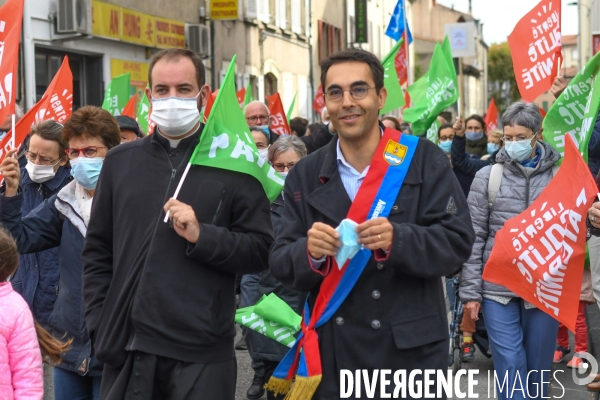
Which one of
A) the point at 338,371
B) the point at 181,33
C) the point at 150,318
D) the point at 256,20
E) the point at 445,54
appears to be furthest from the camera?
the point at 256,20

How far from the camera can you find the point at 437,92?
1241 cm

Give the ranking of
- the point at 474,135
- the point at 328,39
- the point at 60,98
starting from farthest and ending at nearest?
the point at 328,39
the point at 474,135
the point at 60,98

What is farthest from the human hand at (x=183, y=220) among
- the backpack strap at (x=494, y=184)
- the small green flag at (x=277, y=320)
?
the backpack strap at (x=494, y=184)

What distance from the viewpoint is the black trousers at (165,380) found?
12.8 feet

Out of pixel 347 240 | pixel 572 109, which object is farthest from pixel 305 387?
pixel 572 109

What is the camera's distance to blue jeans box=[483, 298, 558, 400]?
5.98 m

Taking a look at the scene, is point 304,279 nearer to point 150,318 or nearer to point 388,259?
point 388,259

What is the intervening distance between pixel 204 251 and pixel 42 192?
257 cm

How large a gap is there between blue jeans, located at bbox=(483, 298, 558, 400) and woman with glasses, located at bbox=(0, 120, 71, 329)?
2.52 meters

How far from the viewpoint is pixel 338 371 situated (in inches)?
144

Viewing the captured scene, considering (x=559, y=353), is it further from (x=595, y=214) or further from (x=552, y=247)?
(x=595, y=214)

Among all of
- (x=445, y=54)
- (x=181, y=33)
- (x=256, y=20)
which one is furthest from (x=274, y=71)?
(x=445, y=54)

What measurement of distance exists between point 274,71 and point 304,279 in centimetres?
2842

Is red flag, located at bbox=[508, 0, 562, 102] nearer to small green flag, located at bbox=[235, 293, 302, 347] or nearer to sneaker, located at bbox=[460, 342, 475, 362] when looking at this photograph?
sneaker, located at bbox=[460, 342, 475, 362]
